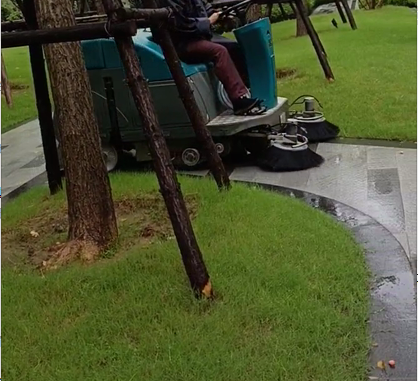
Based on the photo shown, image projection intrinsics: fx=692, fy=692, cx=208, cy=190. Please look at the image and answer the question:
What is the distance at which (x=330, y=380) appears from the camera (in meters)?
2.52

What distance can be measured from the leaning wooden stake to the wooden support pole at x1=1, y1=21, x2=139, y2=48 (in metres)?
0.08

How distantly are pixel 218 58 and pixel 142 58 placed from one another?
23.6 inches

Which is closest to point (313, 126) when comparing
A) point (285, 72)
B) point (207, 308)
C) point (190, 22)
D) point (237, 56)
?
point (237, 56)

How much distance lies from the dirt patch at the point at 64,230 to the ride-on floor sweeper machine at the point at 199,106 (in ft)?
2.93

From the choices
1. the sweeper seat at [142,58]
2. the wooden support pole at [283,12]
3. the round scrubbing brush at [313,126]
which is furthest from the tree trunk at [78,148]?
the wooden support pole at [283,12]

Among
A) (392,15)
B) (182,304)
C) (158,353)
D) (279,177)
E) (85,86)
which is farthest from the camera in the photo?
(392,15)

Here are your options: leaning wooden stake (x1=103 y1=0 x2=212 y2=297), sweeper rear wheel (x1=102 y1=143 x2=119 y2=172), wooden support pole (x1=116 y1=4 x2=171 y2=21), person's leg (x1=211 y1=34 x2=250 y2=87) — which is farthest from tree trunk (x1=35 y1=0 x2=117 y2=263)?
person's leg (x1=211 y1=34 x2=250 y2=87)

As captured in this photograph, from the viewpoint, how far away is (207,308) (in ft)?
10.2

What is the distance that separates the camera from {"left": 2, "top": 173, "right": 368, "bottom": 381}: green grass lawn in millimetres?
2676

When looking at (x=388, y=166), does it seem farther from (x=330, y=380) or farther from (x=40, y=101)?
(x=330, y=380)

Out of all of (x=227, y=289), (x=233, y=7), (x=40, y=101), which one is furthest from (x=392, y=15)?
(x=227, y=289)

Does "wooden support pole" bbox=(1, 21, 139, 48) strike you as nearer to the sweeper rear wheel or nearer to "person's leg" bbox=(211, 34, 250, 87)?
the sweeper rear wheel

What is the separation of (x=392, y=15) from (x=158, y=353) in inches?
627

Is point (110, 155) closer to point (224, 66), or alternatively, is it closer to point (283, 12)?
point (224, 66)
